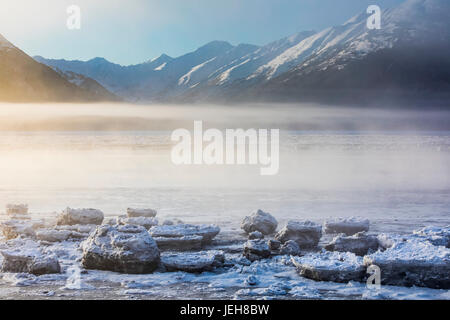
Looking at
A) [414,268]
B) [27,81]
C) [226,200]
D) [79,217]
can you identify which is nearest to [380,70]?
[27,81]

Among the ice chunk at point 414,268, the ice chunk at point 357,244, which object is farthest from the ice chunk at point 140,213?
the ice chunk at point 414,268

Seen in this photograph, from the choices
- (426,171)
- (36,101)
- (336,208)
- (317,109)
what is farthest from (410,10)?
(336,208)

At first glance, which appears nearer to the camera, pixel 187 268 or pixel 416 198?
pixel 187 268

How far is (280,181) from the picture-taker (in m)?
19.3

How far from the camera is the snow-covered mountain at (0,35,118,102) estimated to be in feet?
334

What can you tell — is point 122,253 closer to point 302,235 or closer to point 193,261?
point 193,261

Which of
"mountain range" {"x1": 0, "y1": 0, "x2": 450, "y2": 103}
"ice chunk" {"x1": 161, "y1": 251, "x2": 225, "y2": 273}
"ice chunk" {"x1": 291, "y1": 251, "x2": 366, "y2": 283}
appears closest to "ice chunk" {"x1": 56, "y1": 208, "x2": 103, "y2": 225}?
"ice chunk" {"x1": 161, "y1": 251, "x2": 225, "y2": 273}

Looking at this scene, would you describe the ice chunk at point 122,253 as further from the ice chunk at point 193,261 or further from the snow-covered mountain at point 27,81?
the snow-covered mountain at point 27,81

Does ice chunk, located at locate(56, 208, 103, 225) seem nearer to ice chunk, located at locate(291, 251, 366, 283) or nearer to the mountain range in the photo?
ice chunk, located at locate(291, 251, 366, 283)

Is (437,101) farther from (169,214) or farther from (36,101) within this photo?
(169,214)

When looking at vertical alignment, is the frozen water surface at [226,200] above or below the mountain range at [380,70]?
below

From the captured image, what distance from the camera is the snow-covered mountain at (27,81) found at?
101938 millimetres
